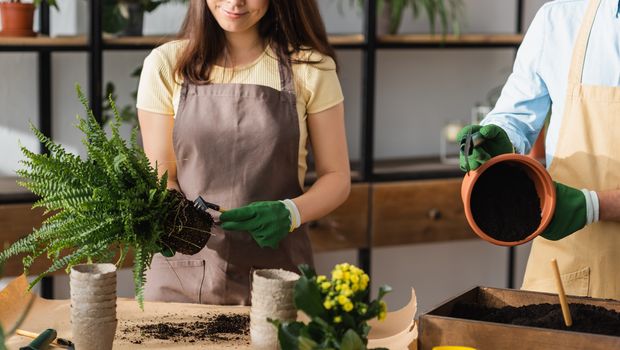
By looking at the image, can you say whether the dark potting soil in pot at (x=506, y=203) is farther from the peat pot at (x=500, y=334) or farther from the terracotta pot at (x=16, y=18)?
the terracotta pot at (x=16, y=18)

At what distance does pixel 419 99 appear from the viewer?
444 centimetres

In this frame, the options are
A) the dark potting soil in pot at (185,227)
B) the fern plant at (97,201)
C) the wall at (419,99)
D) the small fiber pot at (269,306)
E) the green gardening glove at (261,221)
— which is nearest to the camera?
the small fiber pot at (269,306)

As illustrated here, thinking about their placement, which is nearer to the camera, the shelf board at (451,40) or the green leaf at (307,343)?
the green leaf at (307,343)

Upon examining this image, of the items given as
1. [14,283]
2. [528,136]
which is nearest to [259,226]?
[14,283]

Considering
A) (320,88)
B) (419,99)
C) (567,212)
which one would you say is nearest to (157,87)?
(320,88)

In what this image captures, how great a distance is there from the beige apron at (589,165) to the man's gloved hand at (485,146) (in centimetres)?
20

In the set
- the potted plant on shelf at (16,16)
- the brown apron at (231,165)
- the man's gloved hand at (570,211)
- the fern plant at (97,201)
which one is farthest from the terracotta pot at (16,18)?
the man's gloved hand at (570,211)

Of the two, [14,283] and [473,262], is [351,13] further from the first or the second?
[14,283]

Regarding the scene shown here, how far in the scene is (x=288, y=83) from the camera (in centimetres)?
229

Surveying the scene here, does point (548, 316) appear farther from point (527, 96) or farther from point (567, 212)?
point (527, 96)

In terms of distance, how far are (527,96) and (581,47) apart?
0.52 feet

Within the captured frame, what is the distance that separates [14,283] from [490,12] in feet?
10.2

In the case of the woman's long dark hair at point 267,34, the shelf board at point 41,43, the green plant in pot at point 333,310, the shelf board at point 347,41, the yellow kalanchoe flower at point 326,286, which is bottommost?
the green plant in pot at point 333,310

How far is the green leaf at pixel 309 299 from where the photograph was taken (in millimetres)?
1417
